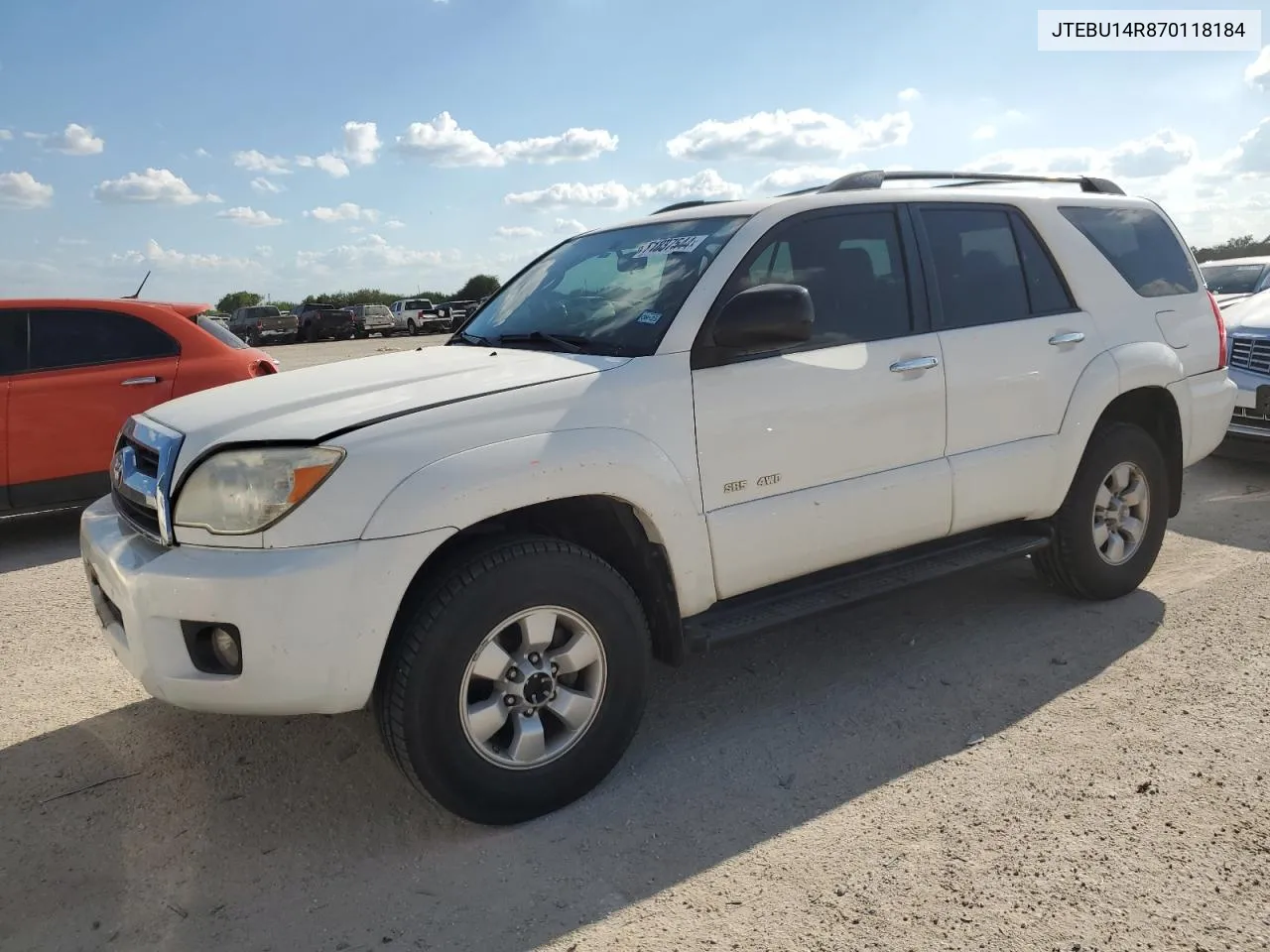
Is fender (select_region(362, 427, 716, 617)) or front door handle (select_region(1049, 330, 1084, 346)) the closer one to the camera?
fender (select_region(362, 427, 716, 617))

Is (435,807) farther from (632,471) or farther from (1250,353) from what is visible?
(1250,353)

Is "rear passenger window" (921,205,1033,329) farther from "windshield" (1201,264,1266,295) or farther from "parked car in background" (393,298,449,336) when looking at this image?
"parked car in background" (393,298,449,336)

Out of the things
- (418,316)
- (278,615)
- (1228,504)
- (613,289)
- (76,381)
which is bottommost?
(1228,504)

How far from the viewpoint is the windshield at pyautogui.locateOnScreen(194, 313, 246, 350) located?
6965mm

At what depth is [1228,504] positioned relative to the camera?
643 cm

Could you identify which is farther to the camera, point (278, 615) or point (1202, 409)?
point (1202, 409)

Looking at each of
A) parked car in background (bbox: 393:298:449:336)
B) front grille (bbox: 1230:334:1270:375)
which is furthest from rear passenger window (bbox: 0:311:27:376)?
parked car in background (bbox: 393:298:449:336)

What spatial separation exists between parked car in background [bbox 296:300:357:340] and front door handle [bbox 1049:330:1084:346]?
125 feet

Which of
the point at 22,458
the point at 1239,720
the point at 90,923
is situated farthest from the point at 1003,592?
the point at 22,458

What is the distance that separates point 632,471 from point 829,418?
834 millimetres

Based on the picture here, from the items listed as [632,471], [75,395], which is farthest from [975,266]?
[75,395]

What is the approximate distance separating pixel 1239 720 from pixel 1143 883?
3.90ft

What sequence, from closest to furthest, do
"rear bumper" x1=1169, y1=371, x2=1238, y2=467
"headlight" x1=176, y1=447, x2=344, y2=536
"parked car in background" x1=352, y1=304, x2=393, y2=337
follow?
"headlight" x1=176, y1=447, x2=344, y2=536
"rear bumper" x1=1169, y1=371, x2=1238, y2=467
"parked car in background" x1=352, y1=304, x2=393, y2=337

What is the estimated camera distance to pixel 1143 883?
2506 millimetres
